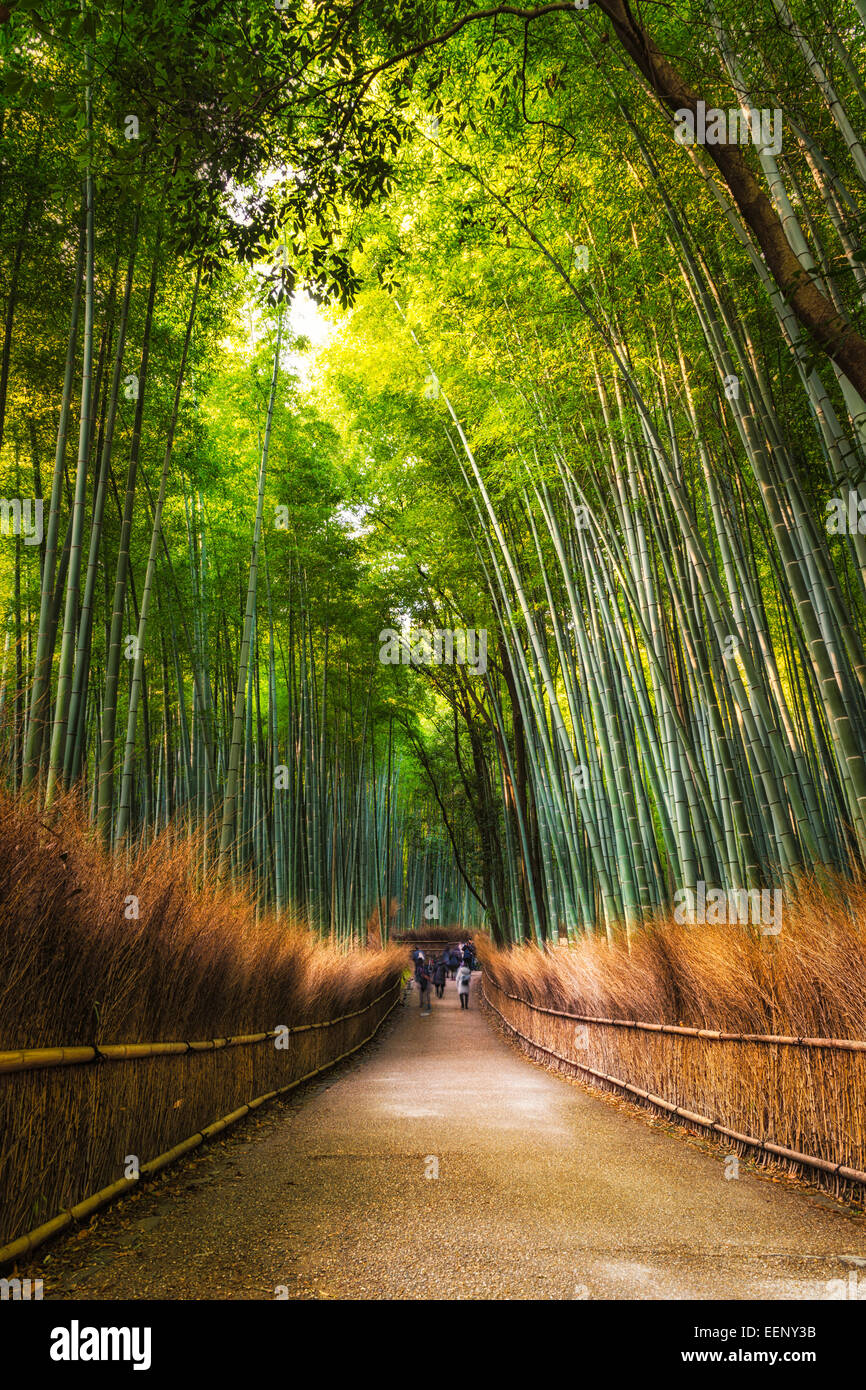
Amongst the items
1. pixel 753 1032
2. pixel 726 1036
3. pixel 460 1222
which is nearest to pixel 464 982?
pixel 726 1036

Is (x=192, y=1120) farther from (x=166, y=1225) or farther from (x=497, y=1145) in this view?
(x=497, y=1145)

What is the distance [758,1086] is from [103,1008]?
7.91 ft

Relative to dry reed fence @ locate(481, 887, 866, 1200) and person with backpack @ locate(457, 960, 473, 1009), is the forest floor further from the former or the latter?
person with backpack @ locate(457, 960, 473, 1009)

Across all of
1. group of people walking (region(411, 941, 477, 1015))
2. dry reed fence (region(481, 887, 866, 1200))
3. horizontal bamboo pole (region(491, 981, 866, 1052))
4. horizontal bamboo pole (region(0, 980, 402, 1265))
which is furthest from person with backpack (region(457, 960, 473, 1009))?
horizontal bamboo pole (region(0, 980, 402, 1265))

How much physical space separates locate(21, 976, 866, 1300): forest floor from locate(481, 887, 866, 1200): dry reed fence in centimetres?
17

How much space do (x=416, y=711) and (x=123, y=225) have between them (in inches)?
424

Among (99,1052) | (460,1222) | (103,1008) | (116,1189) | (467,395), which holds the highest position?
(467,395)

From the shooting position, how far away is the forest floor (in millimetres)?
1742

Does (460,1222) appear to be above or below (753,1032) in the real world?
below

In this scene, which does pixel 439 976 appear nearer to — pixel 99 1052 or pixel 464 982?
pixel 464 982

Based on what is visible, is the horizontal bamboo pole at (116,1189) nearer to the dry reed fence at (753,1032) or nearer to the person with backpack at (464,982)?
the dry reed fence at (753,1032)

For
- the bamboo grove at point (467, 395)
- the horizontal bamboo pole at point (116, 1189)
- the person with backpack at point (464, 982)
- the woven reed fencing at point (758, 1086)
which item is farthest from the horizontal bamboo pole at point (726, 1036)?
the person with backpack at point (464, 982)

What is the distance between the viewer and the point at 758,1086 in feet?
9.73

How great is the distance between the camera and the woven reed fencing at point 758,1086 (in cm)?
241
